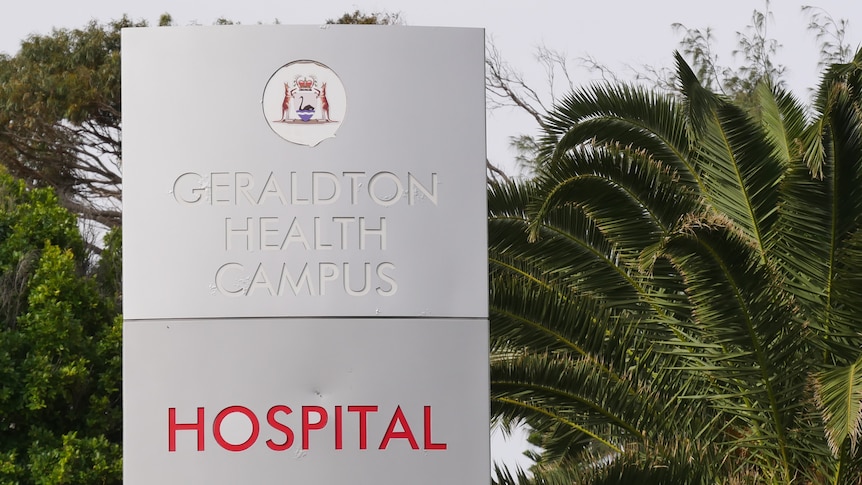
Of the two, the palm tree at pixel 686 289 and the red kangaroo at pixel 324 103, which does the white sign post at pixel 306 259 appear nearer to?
the red kangaroo at pixel 324 103

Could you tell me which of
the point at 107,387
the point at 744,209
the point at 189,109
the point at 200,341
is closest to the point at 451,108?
the point at 189,109

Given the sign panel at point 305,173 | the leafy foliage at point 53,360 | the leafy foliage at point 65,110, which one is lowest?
the leafy foliage at point 53,360

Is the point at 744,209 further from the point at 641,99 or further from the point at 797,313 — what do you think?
the point at 641,99

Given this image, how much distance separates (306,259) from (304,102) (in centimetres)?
61

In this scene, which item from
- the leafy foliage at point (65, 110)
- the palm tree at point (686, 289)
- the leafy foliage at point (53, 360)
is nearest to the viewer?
the palm tree at point (686, 289)

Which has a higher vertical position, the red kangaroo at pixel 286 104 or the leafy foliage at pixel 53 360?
the red kangaroo at pixel 286 104

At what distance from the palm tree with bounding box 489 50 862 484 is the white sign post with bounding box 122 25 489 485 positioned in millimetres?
2312

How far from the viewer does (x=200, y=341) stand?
451 cm

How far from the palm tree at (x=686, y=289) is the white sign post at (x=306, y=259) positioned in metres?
2.31

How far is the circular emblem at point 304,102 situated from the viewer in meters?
4.55

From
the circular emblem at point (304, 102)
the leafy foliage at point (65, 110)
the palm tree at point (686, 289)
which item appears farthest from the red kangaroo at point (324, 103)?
the leafy foliage at point (65, 110)

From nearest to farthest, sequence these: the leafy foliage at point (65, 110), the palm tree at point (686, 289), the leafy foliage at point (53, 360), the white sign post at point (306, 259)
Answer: the white sign post at point (306, 259) → the palm tree at point (686, 289) → the leafy foliage at point (53, 360) → the leafy foliage at point (65, 110)

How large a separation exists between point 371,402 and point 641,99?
17.9ft

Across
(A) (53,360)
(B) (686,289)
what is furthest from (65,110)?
(B) (686,289)
